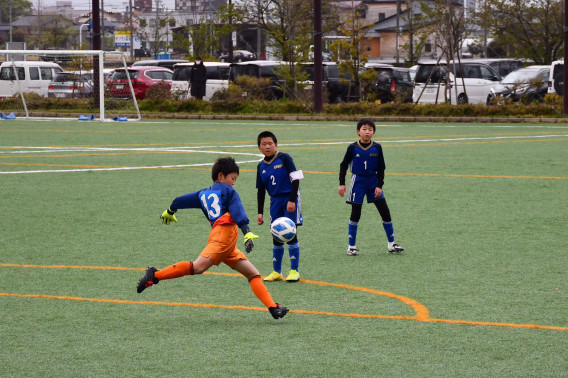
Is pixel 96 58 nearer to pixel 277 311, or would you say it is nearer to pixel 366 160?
pixel 366 160

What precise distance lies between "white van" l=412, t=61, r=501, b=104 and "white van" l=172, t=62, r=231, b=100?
6974 mm

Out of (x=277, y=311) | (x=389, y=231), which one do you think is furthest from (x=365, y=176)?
(x=277, y=311)

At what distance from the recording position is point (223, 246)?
21.4 ft

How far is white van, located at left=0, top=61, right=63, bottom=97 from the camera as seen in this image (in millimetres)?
36062

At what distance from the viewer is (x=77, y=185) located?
14.5 meters

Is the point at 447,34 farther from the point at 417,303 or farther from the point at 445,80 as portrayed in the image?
the point at 417,303

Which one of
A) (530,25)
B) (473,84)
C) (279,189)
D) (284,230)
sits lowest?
(284,230)

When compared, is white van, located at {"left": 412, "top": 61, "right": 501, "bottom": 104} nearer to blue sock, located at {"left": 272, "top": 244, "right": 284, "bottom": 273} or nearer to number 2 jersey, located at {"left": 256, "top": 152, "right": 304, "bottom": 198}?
number 2 jersey, located at {"left": 256, "top": 152, "right": 304, "bottom": 198}

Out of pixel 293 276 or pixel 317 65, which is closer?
pixel 293 276

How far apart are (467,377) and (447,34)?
27.1 m

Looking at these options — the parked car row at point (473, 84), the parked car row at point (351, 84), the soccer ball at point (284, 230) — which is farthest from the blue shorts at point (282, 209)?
the parked car row at point (473, 84)

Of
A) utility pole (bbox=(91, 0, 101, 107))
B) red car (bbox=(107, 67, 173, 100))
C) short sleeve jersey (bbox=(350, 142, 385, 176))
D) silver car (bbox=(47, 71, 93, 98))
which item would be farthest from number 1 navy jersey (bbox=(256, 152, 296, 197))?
silver car (bbox=(47, 71, 93, 98))

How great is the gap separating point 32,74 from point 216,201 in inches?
1324

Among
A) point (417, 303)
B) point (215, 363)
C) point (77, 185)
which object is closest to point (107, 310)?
point (215, 363)
